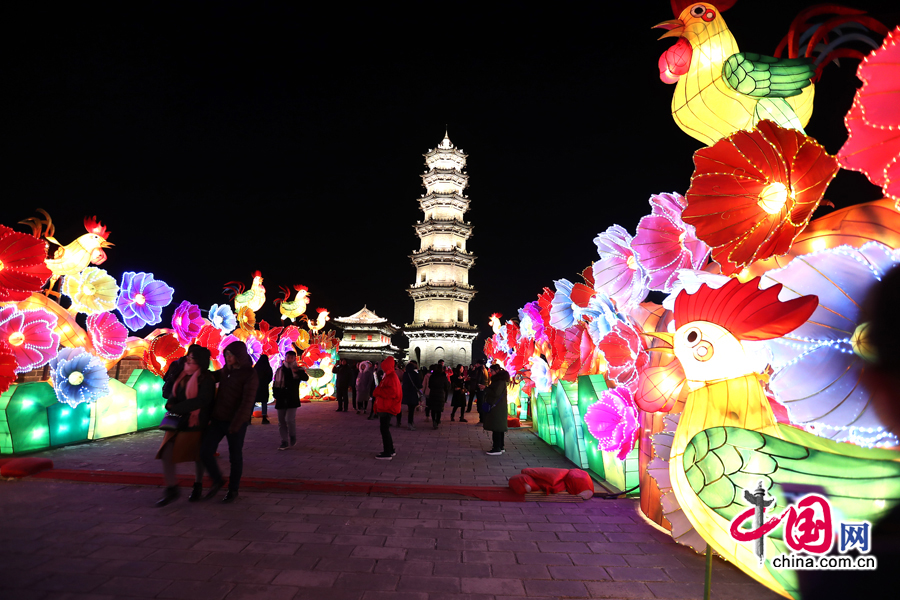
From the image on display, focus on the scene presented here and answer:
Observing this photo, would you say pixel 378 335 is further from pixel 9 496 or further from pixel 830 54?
pixel 830 54

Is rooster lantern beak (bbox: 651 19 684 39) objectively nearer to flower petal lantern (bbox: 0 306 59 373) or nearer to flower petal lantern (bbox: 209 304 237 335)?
flower petal lantern (bbox: 0 306 59 373)

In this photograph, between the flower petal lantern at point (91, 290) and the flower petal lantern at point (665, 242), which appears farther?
the flower petal lantern at point (91, 290)

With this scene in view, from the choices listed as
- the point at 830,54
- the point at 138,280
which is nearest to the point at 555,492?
the point at 830,54

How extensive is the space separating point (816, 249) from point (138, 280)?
9.59m

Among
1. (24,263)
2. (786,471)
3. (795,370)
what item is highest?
(24,263)

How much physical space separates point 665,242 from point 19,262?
698cm

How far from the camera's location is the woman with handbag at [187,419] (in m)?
4.21

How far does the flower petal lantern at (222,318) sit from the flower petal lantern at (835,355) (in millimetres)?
11552

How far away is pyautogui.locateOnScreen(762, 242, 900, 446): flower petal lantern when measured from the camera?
2.08m

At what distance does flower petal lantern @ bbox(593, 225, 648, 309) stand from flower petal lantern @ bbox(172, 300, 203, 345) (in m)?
8.99

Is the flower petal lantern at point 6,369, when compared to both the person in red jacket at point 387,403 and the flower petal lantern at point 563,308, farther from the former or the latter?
the flower petal lantern at point 563,308

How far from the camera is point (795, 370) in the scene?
219 centimetres

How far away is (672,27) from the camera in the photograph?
11.5 ft

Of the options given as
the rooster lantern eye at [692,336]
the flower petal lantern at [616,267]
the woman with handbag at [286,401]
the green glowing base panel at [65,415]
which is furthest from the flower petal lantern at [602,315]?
the green glowing base panel at [65,415]
